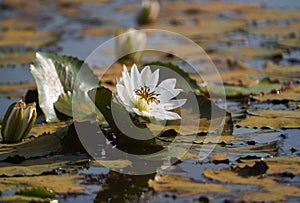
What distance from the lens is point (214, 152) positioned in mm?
1924

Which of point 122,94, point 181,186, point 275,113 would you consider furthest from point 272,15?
point 181,186

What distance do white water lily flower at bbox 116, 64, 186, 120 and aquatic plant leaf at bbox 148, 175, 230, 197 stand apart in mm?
259

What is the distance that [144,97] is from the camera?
193 cm

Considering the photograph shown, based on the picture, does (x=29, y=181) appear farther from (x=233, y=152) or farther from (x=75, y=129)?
(x=233, y=152)

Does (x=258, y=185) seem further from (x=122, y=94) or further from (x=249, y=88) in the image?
(x=249, y=88)

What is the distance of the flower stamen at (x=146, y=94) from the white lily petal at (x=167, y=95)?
0.02m

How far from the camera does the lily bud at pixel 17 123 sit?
79.5 inches

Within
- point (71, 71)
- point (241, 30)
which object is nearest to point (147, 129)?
point (71, 71)

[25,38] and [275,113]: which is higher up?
[25,38]

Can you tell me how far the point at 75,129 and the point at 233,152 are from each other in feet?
1.43

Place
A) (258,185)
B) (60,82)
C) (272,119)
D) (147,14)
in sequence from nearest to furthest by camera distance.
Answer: (258,185), (272,119), (60,82), (147,14)

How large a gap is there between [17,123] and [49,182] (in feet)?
1.14

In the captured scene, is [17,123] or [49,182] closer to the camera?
[49,182]

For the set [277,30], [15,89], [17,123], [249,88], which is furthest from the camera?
[277,30]
